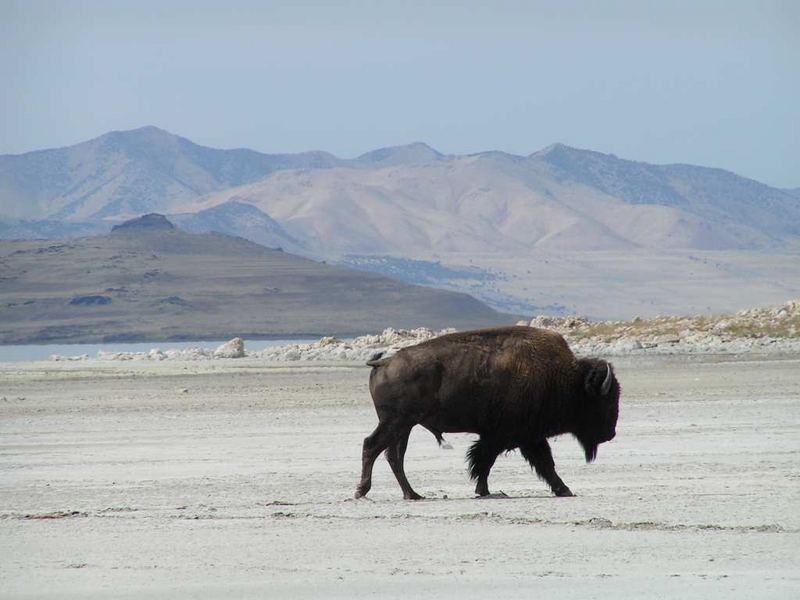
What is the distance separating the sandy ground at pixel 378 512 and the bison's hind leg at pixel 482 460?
22 cm

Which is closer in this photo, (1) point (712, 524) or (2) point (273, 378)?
(1) point (712, 524)

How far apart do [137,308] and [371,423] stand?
117 metres

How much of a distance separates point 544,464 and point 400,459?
1.29 meters

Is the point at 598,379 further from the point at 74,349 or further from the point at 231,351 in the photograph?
the point at 74,349

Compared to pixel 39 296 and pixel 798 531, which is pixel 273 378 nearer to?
pixel 798 531

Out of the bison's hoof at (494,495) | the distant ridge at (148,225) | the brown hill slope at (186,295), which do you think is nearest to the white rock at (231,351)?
the bison's hoof at (494,495)

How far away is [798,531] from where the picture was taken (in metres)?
12.2

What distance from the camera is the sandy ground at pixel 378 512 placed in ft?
35.2

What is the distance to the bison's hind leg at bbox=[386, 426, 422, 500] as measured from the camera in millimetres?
15156

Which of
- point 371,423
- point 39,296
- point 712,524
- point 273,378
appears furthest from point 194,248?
point 712,524

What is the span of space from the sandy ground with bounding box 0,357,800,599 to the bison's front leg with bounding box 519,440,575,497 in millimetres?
201

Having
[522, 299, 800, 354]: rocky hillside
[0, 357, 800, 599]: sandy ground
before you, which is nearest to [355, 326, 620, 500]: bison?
[0, 357, 800, 599]: sandy ground

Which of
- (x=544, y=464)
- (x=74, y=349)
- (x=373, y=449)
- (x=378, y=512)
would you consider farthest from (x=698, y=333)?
(x=74, y=349)

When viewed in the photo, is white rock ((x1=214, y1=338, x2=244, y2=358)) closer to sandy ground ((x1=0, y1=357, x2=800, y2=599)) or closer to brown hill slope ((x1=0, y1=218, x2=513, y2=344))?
sandy ground ((x1=0, y1=357, x2=800, y2=599))
